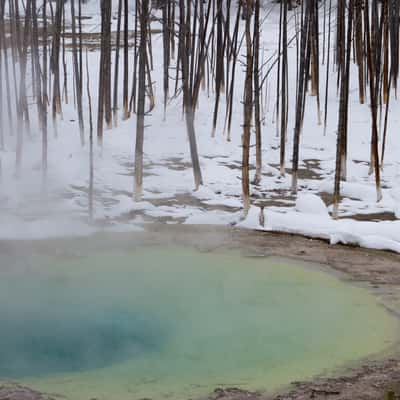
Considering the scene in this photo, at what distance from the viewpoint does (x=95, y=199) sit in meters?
9.82

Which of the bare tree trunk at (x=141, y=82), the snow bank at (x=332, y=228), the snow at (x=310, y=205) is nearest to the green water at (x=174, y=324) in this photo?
the snow bank at (x=332, y=228)

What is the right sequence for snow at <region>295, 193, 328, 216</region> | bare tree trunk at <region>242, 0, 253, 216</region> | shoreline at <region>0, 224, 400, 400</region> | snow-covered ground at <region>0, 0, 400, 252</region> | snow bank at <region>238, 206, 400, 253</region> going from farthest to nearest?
1. snow at <region>295, 193, 328, 216</region>
2. snow-covered ground at <region>0, 0, 400, 252</region>
3. bare tree trunk at <region>242, 0, 253, 216</region>
4. snow bank at <region>238, 206, 400, 253</region>
5. shoreline at <region>0, 224, 400, 400</region>

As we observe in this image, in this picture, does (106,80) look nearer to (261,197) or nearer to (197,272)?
(261,197)

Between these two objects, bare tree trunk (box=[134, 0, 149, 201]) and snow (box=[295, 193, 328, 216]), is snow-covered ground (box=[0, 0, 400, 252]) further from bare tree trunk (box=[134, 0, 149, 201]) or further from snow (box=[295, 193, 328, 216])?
bare tree trunk (box=[134, 0, 149, 201])

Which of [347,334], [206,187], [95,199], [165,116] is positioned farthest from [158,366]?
[165,116]

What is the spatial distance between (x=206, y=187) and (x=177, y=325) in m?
5.50

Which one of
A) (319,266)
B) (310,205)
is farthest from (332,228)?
(319,266)

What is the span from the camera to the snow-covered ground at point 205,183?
848cm

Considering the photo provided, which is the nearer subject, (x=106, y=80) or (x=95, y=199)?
(x=95, y=199)

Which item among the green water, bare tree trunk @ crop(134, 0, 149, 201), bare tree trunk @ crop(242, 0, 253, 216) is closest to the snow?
bare tree trunk @ crop(242, 0, 253, 216)

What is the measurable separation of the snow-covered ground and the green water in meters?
1.38

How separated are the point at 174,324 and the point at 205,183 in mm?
5796

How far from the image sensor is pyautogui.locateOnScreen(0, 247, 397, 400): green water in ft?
14.2

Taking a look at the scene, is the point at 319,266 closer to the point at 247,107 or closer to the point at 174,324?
the point at 174,324
